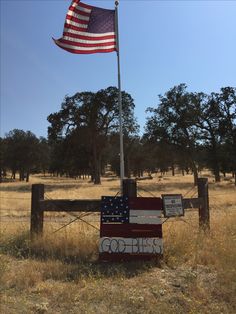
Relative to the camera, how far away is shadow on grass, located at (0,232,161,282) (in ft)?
21.6

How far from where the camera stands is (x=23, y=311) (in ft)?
16.7

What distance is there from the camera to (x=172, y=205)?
827 cm

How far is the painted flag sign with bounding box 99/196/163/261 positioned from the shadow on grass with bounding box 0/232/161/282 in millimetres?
176

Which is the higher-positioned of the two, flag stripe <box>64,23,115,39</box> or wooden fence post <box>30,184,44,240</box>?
flag stripe <box>64,23,115,39</box>

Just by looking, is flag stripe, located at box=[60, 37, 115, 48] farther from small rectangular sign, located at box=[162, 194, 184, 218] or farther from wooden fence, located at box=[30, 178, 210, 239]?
small rectangular sign, located at box=[162, 194, 184, 218]

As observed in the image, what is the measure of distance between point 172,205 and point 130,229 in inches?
44.0

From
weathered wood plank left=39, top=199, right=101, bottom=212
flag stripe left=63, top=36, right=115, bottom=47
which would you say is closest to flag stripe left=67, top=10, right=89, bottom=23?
flag stripe left=63, top=36, right=115, bottom=47

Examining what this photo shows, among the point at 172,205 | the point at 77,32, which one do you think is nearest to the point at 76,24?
the point at 77,32

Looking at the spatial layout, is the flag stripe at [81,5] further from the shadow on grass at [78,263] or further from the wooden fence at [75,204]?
the shadow on grass at [78,263]

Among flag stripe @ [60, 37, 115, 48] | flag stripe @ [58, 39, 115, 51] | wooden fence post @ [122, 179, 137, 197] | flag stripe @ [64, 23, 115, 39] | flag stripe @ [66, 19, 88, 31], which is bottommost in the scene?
wooden fence post @ [122, 179, 137, 197]

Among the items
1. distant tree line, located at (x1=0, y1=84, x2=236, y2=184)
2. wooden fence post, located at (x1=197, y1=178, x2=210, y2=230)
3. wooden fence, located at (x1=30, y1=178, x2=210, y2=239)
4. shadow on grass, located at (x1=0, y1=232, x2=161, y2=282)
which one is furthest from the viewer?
distant tree line, located at (x1=0, y1=84, x2=236, y2=184)

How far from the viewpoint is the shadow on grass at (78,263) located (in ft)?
21.6

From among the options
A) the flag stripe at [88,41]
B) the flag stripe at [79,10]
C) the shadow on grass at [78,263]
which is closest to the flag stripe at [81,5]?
the flag stripe at [79,10]

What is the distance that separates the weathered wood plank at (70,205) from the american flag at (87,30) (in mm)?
3598
